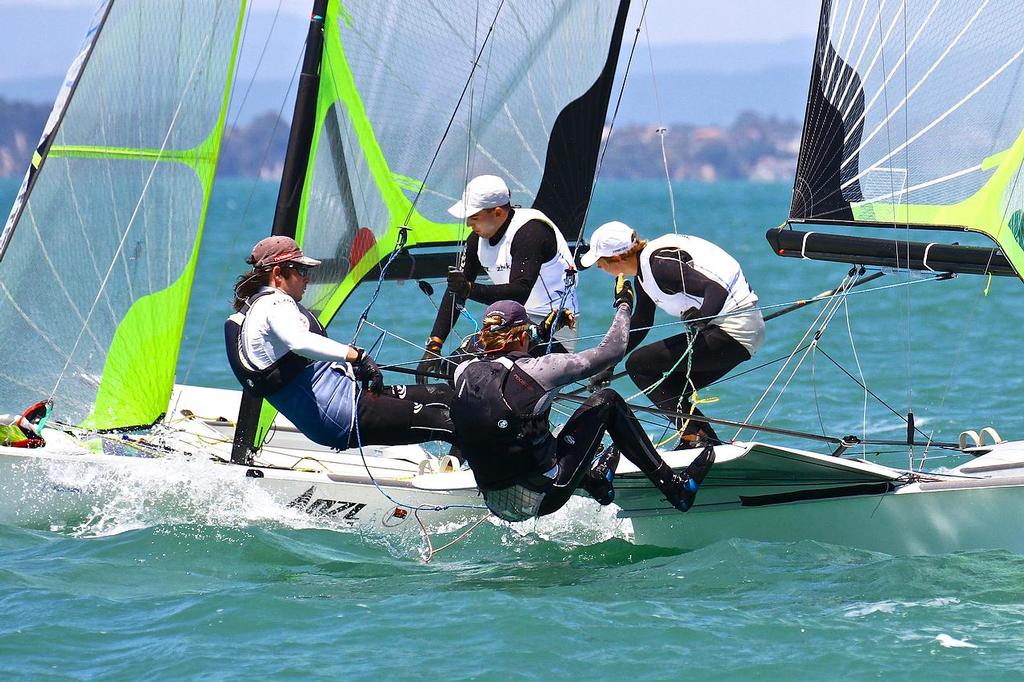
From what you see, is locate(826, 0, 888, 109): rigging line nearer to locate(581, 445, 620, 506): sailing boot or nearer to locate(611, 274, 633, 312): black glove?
locate(611, 274, 633, 312): black glove

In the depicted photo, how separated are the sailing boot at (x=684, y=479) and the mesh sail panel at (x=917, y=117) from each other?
1.24 metres

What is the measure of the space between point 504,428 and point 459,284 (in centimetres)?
127

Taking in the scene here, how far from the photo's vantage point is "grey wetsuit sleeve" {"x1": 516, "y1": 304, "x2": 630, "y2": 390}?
14.9 ft

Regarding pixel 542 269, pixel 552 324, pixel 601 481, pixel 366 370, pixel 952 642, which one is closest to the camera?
pixel 952 642

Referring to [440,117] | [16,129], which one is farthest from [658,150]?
[440,117]

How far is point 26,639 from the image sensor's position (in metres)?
4.44

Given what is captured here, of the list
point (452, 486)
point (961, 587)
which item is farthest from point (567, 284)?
point (961, 587)

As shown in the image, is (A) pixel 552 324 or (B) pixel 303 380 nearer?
(B) pixel 303 380

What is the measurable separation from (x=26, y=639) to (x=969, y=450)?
3608 millimetres

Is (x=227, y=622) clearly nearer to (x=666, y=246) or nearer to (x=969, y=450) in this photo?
(x=666, y=246)

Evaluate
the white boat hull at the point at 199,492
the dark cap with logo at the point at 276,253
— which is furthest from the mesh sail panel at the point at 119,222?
the dark cap with logo at the point at 276,253

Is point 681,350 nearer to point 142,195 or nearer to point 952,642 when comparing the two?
point 952,642

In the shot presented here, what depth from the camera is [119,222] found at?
244 inches

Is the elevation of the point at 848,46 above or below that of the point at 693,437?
above
